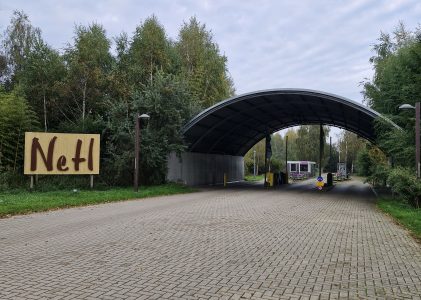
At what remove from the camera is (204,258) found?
7.68 metres

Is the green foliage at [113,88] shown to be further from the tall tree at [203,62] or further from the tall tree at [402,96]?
the tall tree at [402,96]

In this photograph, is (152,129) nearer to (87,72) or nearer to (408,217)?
(87,72)

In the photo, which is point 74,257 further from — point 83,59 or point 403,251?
point 83,59

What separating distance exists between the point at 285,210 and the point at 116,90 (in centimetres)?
1892

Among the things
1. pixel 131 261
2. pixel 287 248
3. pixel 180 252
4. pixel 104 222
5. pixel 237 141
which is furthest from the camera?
pixel 237 141

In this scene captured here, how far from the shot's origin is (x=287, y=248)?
28.7ft

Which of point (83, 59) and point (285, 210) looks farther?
point (83, 59)

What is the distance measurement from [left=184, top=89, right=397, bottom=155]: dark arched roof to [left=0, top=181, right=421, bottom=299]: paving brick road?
13.9m

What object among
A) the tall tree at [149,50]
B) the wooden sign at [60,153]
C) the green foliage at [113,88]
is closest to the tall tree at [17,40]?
the green foliage at [113,88]

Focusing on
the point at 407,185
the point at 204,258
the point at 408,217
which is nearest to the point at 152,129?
the point at 407,185

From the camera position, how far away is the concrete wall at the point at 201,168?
1196 inches

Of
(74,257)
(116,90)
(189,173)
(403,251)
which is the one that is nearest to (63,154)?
(116,90)

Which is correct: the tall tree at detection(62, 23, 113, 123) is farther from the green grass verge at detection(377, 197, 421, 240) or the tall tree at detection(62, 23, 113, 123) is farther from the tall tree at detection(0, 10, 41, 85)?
the green grass verge at detection(377, 197, 421, 240)

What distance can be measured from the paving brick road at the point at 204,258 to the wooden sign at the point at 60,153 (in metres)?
9.61
